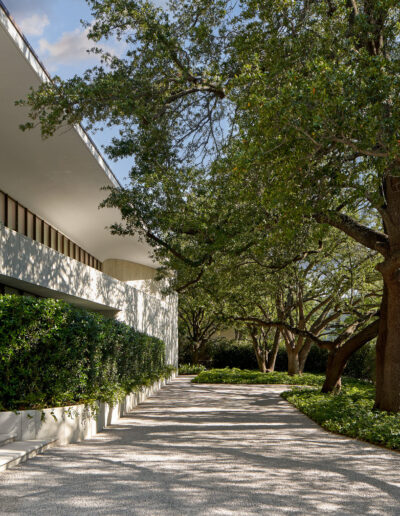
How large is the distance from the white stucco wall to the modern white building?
2cm

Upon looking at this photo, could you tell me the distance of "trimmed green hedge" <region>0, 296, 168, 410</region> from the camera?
8109 millimetres

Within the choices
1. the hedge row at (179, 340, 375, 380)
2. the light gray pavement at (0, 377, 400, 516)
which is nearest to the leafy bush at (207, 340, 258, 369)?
the hedge row at (179, 340, 375, 380)

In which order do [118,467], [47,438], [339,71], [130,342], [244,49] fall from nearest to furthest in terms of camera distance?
[118,467], [339,71], [47,438], [244,49], [130,342]

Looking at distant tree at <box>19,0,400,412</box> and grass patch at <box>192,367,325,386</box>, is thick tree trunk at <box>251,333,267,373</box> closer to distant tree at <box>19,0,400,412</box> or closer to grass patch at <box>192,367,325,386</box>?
grass patch at <box>192,367,325,386</box>

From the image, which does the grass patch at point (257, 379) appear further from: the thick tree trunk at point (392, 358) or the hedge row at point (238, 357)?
the thick tree trunk at point (392, 358)

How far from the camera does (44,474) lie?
20.9ft

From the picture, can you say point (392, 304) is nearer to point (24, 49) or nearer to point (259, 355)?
point (24, 49)

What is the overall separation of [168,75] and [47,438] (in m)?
7.81

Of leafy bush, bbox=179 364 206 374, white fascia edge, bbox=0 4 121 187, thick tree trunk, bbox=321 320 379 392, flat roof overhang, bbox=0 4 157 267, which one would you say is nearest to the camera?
white fascia edge, bbox=0 4 121 187

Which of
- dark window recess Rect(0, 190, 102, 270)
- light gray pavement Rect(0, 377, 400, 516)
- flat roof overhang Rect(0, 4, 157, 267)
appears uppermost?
flat roof overhang Rect(0, 4, 157, 267)

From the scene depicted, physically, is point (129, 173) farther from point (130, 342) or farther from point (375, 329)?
point (375, 329)

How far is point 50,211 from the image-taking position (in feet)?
75.4

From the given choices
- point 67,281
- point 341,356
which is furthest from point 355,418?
point 67,281

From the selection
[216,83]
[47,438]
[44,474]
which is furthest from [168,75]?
[44,474]
